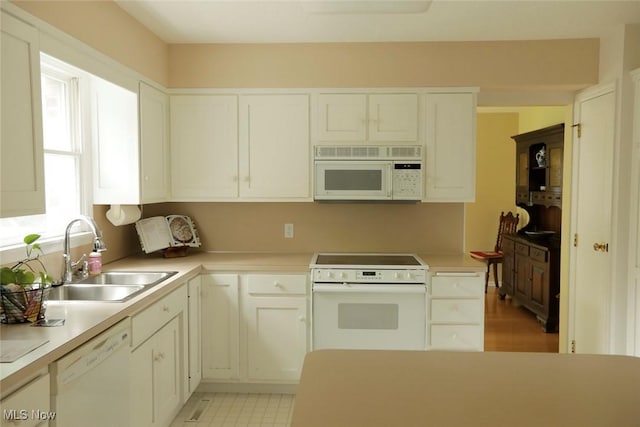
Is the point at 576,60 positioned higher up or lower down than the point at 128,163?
higher up

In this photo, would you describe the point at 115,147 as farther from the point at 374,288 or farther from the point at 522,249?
the point at 522,249

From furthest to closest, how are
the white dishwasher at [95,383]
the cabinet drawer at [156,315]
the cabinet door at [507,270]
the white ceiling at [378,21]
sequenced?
the cabinet door at [507,270] → the white ceiling at [378,21] → the cabinet drawer at [156,315] → the white dishwasher at [95,383]

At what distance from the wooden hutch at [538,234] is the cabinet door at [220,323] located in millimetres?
3109

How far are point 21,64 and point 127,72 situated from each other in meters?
1.02

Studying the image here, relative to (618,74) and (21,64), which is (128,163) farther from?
(618,74)

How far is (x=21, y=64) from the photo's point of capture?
1737 millimetres

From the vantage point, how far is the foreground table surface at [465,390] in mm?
980

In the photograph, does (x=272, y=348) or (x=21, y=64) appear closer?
(x=21, y=64)

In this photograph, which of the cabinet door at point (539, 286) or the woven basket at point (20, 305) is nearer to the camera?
the woven basket at point (20, 305)

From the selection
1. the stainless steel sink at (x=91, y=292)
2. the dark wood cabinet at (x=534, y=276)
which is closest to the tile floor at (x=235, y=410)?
the stainless steel sink at (x=91, y=292)

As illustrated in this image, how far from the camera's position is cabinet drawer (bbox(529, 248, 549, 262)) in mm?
4543

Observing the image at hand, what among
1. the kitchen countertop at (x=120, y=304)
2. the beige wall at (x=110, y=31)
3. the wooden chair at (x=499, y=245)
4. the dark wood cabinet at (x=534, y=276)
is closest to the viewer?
the kitchen countertop at (x=120, y=304)

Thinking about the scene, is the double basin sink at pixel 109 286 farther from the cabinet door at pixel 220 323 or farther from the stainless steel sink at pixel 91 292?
the cabinet door at pixel 220 323

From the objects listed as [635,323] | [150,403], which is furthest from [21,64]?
[635,323]
